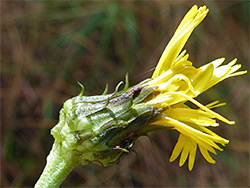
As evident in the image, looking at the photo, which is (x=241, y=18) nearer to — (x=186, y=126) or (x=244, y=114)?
(x=244, y=114)

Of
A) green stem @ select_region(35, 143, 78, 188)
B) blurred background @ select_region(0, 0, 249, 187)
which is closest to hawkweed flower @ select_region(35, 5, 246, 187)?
green stem @ select_region(35, 143, 78, 188)

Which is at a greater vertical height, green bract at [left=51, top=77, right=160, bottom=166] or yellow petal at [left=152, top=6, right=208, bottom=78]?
yellow petal at [left=152, top=6, right=208, bottom=78]

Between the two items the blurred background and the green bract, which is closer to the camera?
the green bract

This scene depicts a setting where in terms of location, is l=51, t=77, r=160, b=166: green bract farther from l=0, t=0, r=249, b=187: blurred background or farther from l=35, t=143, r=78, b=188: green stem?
l=0, t=0, r=249, b=187: blurred background

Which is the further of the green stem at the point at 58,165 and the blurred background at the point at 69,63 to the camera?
the blurred background at the point at 69,63

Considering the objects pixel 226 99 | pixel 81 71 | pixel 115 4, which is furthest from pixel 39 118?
pixel 226 99

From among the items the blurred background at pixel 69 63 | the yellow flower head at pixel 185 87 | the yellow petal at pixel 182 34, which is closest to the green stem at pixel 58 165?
the yellow flower head at pixel 185 87

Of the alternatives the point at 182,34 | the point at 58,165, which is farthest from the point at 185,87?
the point at 58,165

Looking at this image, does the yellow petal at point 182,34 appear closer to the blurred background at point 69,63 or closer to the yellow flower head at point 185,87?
the yellow flower head at point 185,87
